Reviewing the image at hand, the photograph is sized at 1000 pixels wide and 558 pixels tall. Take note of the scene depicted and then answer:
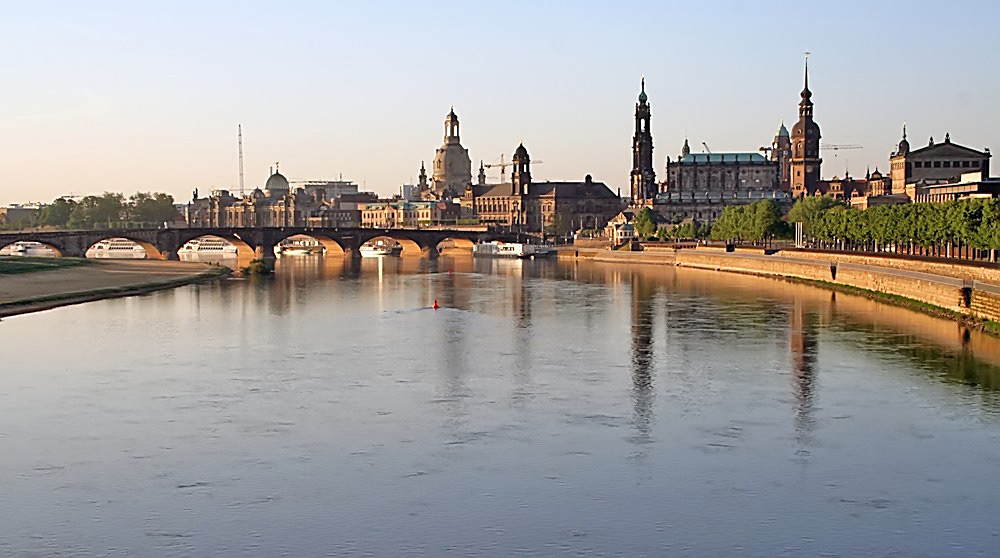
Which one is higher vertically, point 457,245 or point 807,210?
point 807,210

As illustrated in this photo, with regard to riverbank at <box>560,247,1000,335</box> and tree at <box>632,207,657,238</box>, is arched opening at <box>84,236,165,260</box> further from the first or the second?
riverbank at <box>560,247,1000,335</box>

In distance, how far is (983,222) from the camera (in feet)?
173

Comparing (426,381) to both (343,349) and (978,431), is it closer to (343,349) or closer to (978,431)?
(343,349)

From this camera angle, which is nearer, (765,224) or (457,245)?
(765,224)

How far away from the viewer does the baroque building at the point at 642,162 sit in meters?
158

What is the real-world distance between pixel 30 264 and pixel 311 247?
70.5 metres

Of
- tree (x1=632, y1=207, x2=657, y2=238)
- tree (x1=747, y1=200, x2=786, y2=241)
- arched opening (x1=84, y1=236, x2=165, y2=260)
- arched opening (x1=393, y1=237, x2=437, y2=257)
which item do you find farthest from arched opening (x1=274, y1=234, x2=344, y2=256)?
tree (x1=747, y1=200, x2=786, y2=241)

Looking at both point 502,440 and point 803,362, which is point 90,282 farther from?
point 502,440

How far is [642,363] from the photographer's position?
34906mm

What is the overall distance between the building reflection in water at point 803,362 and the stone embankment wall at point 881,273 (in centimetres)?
450

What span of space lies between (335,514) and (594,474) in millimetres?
4777

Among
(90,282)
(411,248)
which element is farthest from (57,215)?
(90,282)

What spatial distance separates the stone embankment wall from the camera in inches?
1677

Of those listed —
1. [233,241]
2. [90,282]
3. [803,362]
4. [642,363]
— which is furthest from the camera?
[233,241]
